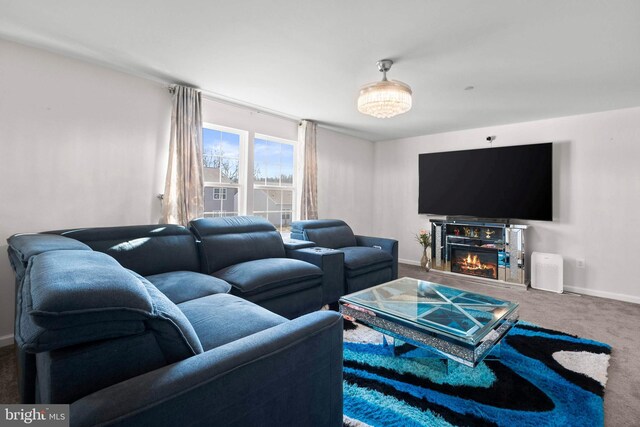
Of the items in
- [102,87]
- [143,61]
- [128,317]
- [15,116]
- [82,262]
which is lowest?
[128,317]

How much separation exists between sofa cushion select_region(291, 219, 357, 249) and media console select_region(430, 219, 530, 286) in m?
1.71

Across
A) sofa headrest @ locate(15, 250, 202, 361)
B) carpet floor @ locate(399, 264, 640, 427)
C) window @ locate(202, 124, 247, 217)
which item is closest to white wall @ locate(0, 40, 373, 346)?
window @ locate(202, 124, 247, 217)

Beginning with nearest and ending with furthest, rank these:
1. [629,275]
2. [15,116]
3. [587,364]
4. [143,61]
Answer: [587,364]
[15,116]
[143,61]
[629,275]

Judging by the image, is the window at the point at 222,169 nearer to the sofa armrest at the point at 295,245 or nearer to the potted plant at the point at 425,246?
the sofa armrest at the point at 295,245

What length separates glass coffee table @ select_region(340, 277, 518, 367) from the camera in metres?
1.73

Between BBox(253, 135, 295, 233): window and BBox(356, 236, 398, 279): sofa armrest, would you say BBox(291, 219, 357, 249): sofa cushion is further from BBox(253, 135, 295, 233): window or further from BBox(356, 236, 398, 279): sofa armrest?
BBox(253, 135, 295, 233): window

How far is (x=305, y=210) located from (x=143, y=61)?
2.67 metres

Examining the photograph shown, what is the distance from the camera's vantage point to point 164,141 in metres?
3.24

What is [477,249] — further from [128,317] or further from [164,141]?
[128,317]

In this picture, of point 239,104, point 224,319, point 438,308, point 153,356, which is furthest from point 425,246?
point 153,356

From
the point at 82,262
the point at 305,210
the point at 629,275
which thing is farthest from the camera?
the point at 305,210

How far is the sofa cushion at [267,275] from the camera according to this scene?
2.37 meters

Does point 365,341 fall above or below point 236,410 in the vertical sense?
below

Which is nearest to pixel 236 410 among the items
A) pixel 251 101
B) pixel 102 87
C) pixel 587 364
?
pixel 587 364
